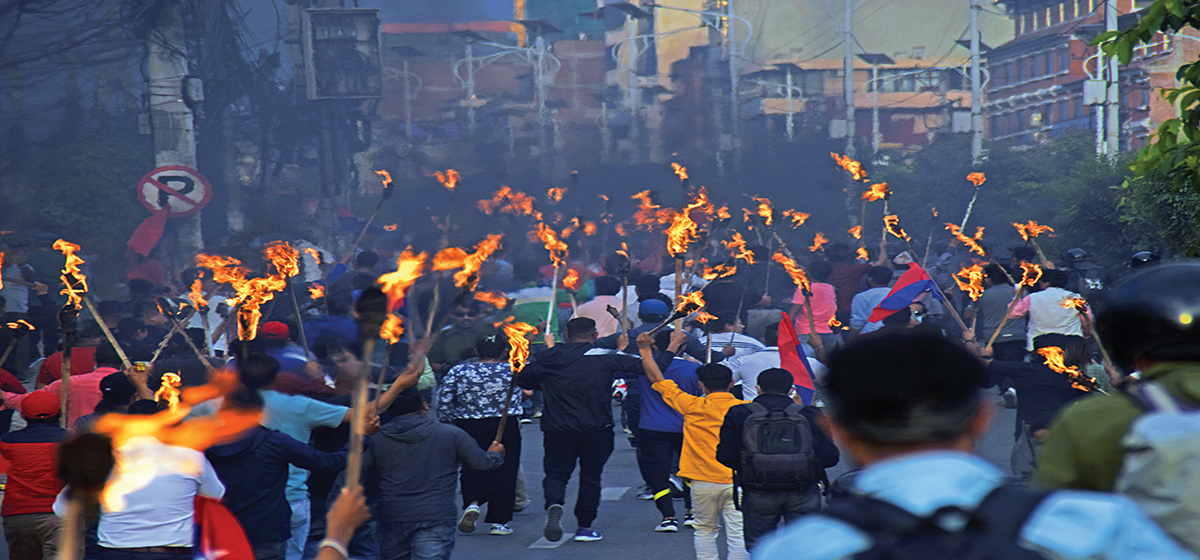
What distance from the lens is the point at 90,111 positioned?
1005 inches

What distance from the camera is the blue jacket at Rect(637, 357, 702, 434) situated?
8445 millimetres

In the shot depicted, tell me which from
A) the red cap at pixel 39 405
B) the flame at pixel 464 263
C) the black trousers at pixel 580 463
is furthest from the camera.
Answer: the black trousers at pixel 580 463

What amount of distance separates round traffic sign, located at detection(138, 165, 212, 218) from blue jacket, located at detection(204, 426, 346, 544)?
9861 millimetres

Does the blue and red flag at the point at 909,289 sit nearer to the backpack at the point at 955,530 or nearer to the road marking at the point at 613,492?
the road marking at the point at 613,492

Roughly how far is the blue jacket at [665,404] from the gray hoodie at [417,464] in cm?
225

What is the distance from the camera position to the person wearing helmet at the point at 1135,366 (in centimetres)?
222

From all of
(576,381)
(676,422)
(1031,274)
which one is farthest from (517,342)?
(1031,274)

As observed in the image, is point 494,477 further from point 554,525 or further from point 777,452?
point 777,452

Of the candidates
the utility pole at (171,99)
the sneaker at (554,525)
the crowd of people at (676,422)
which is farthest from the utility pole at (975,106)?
the sneaker at (554,525)

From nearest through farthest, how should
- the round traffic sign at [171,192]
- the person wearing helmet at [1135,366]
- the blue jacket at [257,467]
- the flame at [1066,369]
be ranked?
the person wearing helmet at [1135,366]
the blue jacket at [257,467]
the flame at [1066,369]
the round traffic sign at [171,192]

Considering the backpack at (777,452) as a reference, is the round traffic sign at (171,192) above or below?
above

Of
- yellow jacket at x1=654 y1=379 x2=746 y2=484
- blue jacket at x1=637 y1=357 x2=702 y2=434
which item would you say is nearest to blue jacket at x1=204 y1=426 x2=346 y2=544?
yellow jacket at x1=654 y1=379 x2=746 y2=484

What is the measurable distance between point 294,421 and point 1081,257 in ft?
30.9

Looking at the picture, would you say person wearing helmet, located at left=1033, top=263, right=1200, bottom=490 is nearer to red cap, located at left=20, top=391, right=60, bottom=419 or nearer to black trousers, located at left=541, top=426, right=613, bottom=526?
red cap, located at left=20, top=391, right=60, bottom=419
